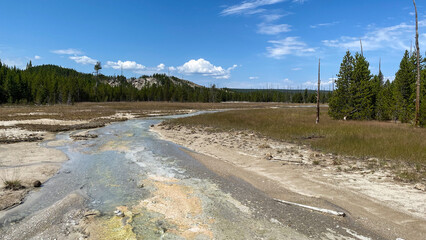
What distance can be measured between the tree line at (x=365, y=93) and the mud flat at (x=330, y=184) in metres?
25.3

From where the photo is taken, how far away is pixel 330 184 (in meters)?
9.01

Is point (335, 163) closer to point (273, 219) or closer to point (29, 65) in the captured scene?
point (273, 219)

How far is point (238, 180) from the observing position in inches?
397

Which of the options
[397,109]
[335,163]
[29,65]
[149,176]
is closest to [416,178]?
[335,163]

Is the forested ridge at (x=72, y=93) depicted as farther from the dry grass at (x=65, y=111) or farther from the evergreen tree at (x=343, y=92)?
the evergreen tree at (x=343, y=92)

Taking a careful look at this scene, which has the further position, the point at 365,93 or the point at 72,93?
the point at 72,93

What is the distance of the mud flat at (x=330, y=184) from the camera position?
636cm

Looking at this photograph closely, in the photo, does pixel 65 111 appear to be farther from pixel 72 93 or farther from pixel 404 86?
pixel 404 86

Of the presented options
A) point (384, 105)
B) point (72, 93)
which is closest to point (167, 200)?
point (384, 105)

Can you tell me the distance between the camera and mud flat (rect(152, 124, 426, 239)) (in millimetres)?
6359

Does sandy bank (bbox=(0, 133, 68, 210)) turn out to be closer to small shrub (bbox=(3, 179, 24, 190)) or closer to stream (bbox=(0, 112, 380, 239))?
small shrub (bbox=(3, 179, 24, 190))

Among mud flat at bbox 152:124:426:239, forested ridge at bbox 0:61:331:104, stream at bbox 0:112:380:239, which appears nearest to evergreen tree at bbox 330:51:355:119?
mud flat at bbox 152:124:426:239

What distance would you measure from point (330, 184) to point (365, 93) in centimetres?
3223

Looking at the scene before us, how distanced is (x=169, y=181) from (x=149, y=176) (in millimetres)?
1239
